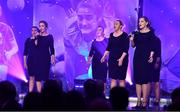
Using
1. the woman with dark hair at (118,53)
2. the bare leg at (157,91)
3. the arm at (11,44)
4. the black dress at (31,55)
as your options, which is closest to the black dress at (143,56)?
the woman with dark hair at (118,53)

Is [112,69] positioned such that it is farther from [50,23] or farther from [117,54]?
[50,23]

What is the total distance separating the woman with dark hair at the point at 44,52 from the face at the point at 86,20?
125 centimetres

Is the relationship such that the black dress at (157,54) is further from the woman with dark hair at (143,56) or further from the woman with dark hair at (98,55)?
the woman with dark hair at (98,55)

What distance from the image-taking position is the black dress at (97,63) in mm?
9258

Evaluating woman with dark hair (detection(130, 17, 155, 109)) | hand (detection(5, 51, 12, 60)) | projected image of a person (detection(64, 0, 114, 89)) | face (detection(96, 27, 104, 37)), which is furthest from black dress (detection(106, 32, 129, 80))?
hand (detection(5, 51, 12, 60))

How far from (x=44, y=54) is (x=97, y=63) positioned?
3.71 feet

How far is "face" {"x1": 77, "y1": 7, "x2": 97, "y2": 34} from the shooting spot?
10.0m

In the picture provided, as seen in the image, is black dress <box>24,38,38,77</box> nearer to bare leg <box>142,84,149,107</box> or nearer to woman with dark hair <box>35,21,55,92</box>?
woman with dark hair <box>35,21,55,92</box>

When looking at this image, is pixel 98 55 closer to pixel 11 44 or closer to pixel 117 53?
pixel 117 53

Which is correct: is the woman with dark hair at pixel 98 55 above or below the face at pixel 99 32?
below

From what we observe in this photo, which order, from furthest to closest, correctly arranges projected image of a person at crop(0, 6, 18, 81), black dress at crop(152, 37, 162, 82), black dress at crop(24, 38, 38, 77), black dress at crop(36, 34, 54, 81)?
projected image of a person at crop(0, 6, 18, 81) < black dress at crop(24, 38, 38, 77) < black dress at crop(36, 34, 54, 81) < black dress at crop(152, 37, 162, 82)

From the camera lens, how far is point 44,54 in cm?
911

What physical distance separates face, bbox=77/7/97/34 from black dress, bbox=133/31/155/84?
211 cm

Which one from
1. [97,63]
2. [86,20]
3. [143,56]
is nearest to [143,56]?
[143,56]
